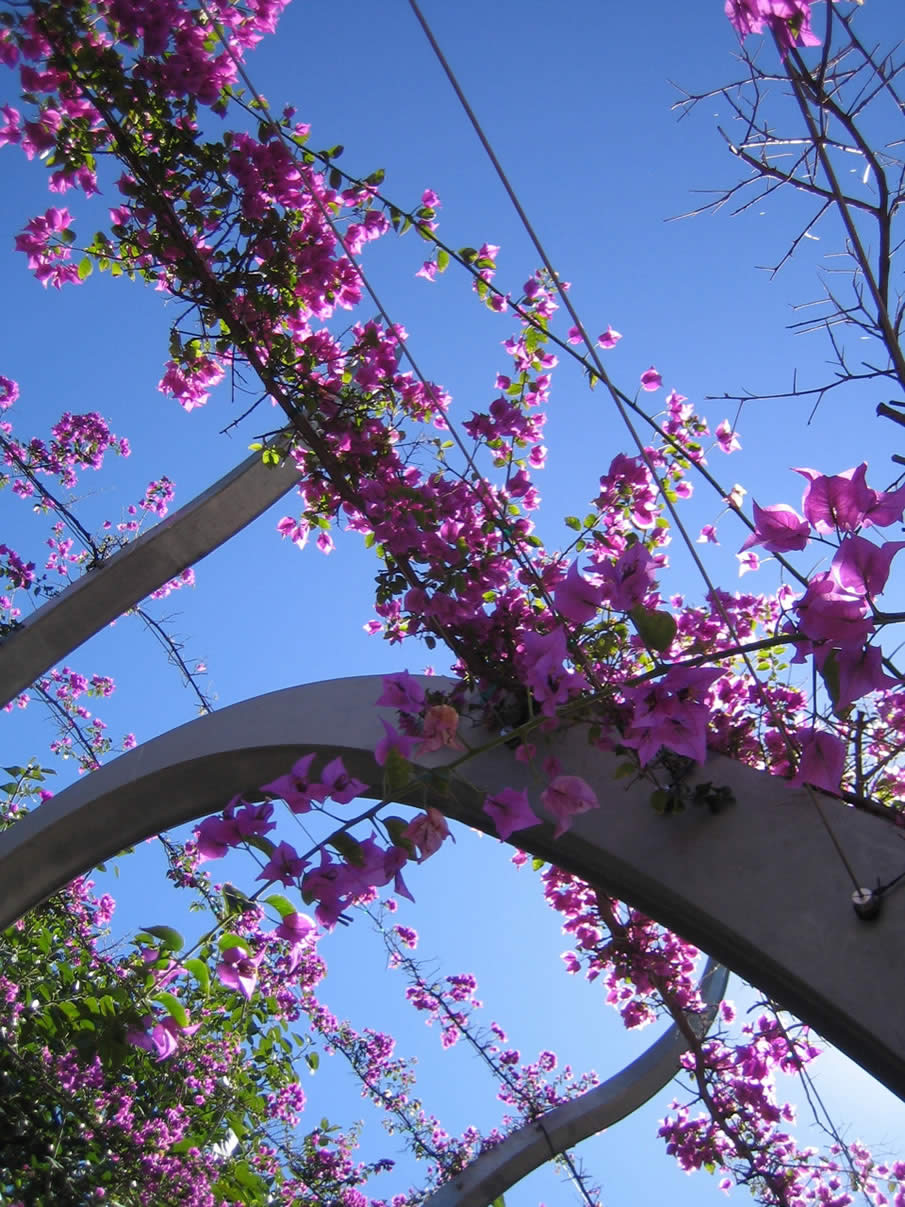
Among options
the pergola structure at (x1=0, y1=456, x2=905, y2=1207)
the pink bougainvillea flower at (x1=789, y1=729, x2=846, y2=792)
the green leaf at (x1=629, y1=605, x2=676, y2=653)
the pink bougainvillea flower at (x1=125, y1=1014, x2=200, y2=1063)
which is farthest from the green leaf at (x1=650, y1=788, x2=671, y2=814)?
the pink bougainvillea flower at (x1=125, y1=1014, x2=200, y2=1063)

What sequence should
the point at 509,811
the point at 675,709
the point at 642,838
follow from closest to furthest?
the point at 675,709 < the point at 509,811 < the point at 642,838

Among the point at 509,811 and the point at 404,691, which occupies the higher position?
the point at 404,691

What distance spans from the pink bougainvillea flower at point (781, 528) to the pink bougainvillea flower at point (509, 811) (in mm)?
460

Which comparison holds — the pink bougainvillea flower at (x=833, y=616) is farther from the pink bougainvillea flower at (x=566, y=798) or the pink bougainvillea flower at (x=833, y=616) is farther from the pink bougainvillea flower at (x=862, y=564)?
the pink bougainvillea flower at (x=566, y=798)

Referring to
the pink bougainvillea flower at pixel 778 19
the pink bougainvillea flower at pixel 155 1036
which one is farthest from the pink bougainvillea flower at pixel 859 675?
the pink bougainvillea flower at pixel 155 1036

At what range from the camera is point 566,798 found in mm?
1121

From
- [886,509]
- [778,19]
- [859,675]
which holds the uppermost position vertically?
[778,19]

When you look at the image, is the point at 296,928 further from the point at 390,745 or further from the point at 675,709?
the point at 675,709

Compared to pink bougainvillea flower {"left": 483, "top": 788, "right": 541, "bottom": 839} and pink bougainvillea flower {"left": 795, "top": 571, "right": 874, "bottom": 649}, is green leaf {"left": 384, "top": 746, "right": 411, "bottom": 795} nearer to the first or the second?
pink bougainvillea flower {"left": 483, "top": 788, "right": 541, "bottom": 839}

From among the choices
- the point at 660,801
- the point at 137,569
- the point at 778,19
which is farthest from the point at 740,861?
the point at 137,569

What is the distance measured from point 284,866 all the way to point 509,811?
0.98ft

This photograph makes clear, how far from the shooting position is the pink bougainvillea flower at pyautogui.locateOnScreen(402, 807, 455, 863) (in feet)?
3.31

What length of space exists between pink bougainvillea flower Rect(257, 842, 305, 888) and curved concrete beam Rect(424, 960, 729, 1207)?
2487 millimetres

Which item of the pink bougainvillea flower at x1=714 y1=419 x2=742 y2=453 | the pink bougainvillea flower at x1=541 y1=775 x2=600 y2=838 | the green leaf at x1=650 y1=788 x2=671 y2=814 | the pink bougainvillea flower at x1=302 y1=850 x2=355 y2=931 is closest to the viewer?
the pink bougainvillea flower at x1=302 y1=850 x2=355 y2=931
